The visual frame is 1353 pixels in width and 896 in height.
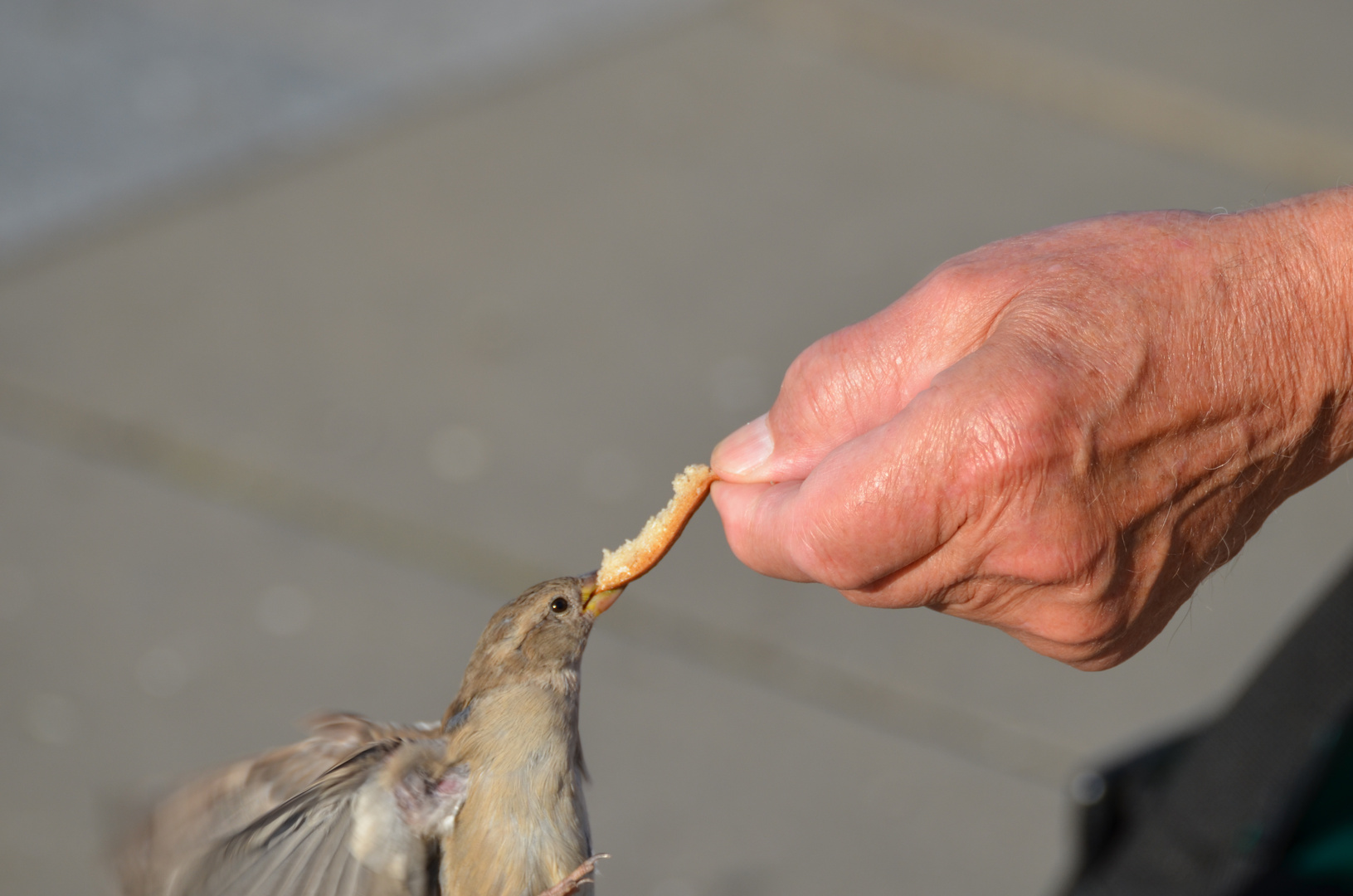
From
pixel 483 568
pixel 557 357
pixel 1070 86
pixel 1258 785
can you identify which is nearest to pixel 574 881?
pixel 1258 785

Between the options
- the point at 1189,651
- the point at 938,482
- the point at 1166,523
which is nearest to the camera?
the point at 938,482

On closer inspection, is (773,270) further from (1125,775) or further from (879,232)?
(1125,775)

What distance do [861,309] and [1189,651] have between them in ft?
6.55

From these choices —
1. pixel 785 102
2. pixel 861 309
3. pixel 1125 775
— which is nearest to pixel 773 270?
pixel 861 309

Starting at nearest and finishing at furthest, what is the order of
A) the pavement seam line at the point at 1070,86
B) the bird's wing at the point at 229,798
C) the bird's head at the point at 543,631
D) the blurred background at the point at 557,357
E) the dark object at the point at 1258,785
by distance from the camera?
the bird's wing at the point at 229,798
the bird's head at the point at 543,631
the dark object at the point at 1258,785
the blurred background at the point at 557,357
the pavement seam line at the point at 1070,86

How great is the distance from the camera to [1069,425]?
1982mm

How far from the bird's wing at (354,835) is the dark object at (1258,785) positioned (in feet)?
4.69

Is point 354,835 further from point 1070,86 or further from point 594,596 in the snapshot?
point 1070,86

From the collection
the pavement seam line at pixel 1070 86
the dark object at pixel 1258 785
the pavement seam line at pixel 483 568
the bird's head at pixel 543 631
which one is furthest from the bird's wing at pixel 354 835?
the pavement seam line at pixel 1070 86

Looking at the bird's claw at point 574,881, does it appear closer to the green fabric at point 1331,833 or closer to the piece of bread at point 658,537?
the piece of bread at point 658,537

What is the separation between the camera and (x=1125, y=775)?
2.99m

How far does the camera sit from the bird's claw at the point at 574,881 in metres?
2.35

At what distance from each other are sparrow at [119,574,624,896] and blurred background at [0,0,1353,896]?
5.43ft

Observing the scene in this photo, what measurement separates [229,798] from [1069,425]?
151 cm
